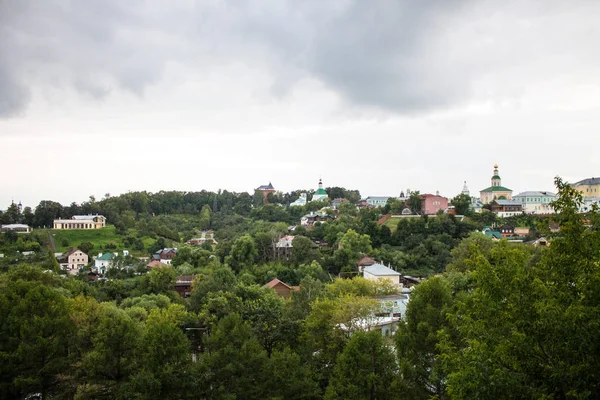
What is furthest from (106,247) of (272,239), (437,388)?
(437,388)

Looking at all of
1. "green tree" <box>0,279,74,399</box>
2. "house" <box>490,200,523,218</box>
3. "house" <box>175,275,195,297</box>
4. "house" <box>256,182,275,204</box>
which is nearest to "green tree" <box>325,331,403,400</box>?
"green tree" <box>0,279,74,399</box>

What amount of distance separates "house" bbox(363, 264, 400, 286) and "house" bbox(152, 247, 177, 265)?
21449 mm

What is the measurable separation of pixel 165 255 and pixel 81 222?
20275mm

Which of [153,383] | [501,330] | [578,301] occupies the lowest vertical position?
[153,383]

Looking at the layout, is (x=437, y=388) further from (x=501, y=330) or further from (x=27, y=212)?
(x=27, y=212)

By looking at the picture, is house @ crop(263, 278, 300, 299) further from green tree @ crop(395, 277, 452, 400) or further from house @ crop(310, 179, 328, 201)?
house @ crop(310, 179, 328, 201)

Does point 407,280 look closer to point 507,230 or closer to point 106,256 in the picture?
point 507,230

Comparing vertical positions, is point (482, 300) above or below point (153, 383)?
above

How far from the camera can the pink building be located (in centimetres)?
5609

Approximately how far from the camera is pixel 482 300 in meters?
7.93

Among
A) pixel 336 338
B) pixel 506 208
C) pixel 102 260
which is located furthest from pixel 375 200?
pixel 336 338

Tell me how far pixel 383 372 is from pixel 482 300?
6.45m

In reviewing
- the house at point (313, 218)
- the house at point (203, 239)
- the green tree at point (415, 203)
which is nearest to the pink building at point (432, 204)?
the green tree at point (415, 203)

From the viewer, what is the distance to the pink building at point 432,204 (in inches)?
2208
